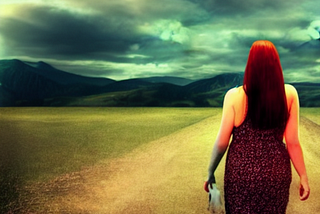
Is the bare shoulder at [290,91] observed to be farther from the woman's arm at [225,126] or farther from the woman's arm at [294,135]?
the woman's arm at [225,126]

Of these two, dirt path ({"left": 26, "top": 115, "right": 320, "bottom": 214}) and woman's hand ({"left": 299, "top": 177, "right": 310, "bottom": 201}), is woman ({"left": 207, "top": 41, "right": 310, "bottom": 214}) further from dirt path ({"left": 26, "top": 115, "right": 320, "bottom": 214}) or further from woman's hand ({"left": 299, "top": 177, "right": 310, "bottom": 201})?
dirt path ({"left": 26, "top": 115, "right": 320, "bottom": 214})

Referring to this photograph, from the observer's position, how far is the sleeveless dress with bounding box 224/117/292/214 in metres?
2.22

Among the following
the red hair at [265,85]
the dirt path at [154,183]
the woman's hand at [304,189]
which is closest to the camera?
the red hair at [265,85]

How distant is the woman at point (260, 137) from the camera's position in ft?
7.06

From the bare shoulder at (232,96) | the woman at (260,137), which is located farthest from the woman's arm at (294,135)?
the bare shoulder at (232,96)

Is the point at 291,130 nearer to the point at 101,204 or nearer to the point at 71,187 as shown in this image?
the point at 101,204

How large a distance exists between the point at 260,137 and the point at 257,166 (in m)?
0.16

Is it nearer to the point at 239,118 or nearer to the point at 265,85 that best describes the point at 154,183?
the point at 239,118

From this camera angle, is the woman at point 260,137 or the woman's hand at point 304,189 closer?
the woman at point 260,137

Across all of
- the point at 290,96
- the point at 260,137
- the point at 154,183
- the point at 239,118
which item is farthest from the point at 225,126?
the point at 154,183

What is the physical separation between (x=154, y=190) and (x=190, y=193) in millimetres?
571

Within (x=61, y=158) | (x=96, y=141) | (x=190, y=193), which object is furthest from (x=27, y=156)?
(x=190, y=193)

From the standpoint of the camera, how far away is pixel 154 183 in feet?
21.1

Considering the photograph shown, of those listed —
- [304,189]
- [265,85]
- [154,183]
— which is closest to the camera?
[265,85]
